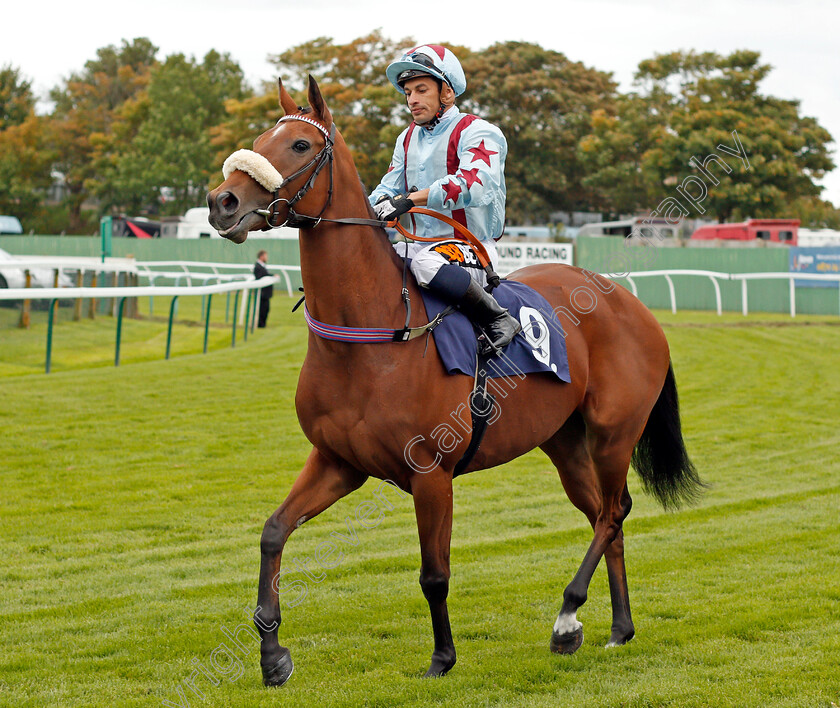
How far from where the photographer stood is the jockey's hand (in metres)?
3.64

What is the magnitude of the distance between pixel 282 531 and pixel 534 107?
3470cm

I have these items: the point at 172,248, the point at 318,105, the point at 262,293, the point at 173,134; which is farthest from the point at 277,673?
the point at 173,134

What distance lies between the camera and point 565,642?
3941 millimetres

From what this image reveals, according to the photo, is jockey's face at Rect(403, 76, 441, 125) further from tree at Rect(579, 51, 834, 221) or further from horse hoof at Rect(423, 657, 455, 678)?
tree at Rect(579, 51, 834, 221)

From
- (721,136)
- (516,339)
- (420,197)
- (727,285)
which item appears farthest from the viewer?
(721,136)

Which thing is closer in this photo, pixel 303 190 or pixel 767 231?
pixel 303 190

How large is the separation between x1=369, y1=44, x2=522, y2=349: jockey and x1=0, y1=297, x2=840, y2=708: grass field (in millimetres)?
1393

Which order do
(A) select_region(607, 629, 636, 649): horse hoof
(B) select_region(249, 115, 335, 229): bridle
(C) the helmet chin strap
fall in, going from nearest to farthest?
(B) select_region(249, 115, 335, 229): bridle → (C) the helmet chin strap → (A) select_region(607, 629, 636, 649): horse hoof

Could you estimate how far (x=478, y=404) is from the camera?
3.78m

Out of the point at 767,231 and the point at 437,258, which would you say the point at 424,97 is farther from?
the point at 767,231

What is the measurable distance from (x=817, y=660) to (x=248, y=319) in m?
12.6

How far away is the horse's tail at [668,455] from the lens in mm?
4867

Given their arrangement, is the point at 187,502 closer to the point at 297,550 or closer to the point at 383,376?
the point at 297,550

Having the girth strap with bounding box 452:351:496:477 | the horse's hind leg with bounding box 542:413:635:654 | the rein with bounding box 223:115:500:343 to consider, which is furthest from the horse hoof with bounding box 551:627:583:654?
the rein with bounding box 223:115:500:343
